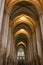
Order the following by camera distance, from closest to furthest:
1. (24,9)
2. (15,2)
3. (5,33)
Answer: (5,33)
(15,2)
(24,9)

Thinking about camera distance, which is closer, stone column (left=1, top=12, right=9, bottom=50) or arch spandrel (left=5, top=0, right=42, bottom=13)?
stone column (left=1, top=12, right=9, bottom=50)

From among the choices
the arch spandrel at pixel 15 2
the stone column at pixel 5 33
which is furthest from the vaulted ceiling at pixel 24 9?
the stone column at pixel 5 33

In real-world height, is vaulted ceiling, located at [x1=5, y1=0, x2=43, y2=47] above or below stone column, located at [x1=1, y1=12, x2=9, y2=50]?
above

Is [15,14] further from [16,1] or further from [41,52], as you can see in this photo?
[41,52]

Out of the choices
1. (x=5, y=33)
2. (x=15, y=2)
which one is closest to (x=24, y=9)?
(x=15, y=2)

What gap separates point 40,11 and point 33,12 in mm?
4206

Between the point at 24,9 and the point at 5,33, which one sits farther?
the point at 24,9

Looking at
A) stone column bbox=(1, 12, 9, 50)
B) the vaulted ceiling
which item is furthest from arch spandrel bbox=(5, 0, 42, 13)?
stone column bbox=(1, 12, 9, 50)

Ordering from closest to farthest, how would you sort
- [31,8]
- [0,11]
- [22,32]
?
[0,11], [31,8], [22,32]

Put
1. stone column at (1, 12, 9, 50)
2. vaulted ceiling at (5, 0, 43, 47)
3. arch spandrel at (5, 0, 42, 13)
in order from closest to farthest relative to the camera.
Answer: stone column at (1, 12, 9, 50), arch spandrel at (5, 0, 42, 13), vaulted ceiling at (5, 0, 43, 47)

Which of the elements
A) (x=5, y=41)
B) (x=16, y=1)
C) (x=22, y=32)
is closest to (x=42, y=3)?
(x=16, y=1)

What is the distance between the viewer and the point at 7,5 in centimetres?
1983

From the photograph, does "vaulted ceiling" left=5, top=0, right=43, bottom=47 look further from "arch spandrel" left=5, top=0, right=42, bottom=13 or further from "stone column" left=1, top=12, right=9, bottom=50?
"stone column" left=1, top=12, right=9, bottom=50

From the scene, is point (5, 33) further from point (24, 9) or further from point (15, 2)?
point (24, 9)
